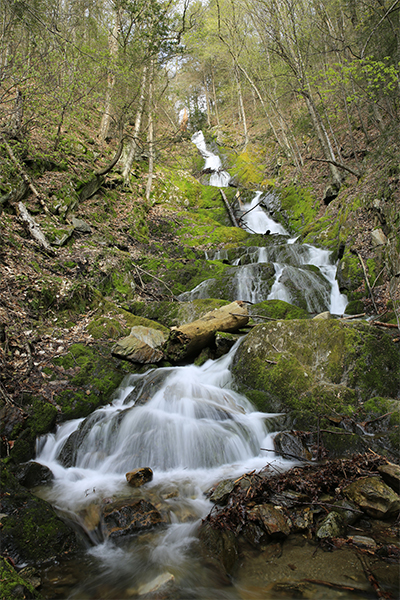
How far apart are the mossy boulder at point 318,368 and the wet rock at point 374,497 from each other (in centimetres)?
139

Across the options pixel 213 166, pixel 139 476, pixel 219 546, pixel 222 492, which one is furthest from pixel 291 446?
pixel 213 166

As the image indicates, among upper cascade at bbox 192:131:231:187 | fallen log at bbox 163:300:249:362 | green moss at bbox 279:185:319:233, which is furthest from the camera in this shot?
upper cascade at bbox 192:131:231:187

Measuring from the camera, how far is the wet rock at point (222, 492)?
329 cm

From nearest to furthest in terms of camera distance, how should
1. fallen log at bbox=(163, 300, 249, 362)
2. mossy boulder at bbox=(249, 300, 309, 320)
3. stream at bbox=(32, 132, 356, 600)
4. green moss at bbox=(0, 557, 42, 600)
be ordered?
green moss at bbox=(0, 557, 42, 600)
stream at bbox=(32, 132, 356, 600)
fallen log at bbox=(163, 300, 249, 362)
mossy boulder at bbox=(249, 300, 309, 320)

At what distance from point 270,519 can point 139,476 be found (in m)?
1.79

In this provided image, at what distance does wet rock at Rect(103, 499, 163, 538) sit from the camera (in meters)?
3.08

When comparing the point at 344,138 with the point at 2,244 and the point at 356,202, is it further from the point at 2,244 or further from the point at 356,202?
the point at 2,244

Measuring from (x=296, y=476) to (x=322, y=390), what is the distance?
168cm

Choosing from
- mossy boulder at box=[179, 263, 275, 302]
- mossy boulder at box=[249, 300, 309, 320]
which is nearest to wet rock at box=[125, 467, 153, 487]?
mossy boulder at box=[249, 300, 309, 320]

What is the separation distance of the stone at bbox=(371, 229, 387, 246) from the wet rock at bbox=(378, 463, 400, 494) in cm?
637

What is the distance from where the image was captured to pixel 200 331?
6.79m

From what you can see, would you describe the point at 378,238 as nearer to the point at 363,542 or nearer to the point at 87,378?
the point at 363,542

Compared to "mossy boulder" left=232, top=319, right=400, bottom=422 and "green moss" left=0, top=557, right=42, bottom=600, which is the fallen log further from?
"green moss" left=0, top=557, right=42, bottom=600

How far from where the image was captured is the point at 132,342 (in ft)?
21.6
